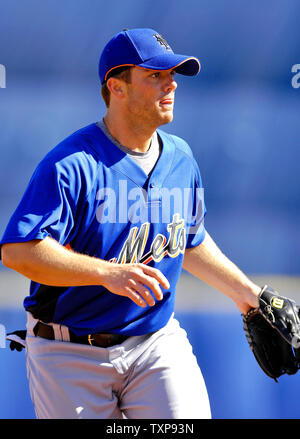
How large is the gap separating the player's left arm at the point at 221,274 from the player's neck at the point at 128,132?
1.43 ft

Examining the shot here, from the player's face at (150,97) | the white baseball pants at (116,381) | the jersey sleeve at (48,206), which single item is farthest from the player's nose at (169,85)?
the white baseball pants at (116,381)

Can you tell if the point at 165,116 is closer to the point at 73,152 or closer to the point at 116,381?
the point at 73,152

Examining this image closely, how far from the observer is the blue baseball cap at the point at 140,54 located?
2.26m

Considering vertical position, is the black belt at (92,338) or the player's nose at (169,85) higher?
the player's nose at (169,85)

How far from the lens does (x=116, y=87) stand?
2332mm

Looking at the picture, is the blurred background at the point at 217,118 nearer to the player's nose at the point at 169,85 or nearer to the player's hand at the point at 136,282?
the player's nose at the point at 169,85

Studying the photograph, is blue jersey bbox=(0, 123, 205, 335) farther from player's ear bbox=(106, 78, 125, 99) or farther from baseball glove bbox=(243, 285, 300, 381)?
baseball glove bbox=(243, 285, 300, 381)

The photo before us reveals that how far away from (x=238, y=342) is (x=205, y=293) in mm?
266

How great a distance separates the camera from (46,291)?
2176 mm

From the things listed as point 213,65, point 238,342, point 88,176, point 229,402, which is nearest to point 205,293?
point 238,342

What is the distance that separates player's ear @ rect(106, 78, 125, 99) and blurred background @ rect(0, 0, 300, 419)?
2.86 ft

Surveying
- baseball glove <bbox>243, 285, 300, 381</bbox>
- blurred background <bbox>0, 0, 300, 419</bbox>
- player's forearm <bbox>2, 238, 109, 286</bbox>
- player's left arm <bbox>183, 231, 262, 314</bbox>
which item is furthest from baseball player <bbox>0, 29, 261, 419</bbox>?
blurred background <bbox>0, 0, 300, 419</bbox>

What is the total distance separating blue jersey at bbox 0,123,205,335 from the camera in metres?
2.00

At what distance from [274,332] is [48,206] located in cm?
101
